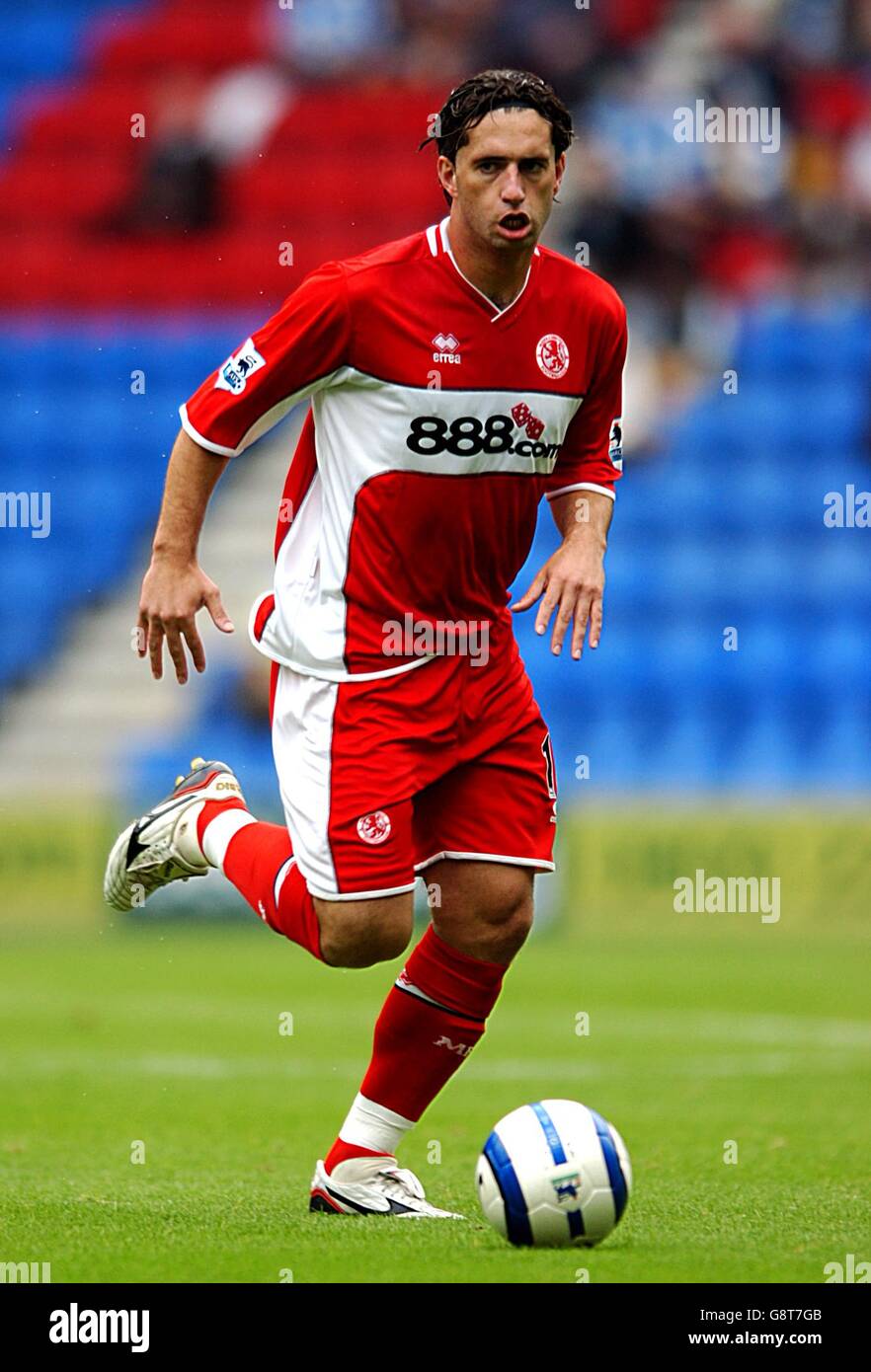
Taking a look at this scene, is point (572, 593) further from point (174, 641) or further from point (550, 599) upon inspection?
point (174, 641)

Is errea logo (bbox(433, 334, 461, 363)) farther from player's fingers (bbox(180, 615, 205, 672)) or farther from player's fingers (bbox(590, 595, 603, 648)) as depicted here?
player's fingers (bbox(180, 615, 205, 672))

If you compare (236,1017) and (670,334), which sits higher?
(670,334)

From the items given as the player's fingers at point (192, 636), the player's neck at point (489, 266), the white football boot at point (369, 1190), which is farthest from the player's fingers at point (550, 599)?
the white football boot at point (369, 1190)

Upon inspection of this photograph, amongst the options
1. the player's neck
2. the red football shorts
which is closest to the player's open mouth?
the player's neck

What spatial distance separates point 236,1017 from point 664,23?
1181 cm

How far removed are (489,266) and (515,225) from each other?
0.18 m

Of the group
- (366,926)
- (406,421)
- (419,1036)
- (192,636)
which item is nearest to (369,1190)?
(419,1036)

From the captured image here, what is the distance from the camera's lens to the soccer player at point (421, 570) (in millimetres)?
4938

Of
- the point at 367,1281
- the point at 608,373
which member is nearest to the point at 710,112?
the point at 608,373

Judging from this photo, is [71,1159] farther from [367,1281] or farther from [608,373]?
[608,373]

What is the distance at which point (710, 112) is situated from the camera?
60.1 ft

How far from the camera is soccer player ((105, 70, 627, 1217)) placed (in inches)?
194

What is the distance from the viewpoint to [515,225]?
483 cm

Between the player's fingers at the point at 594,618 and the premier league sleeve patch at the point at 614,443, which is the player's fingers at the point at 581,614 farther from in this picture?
the premier league sleeve patch at the point at 614,443
